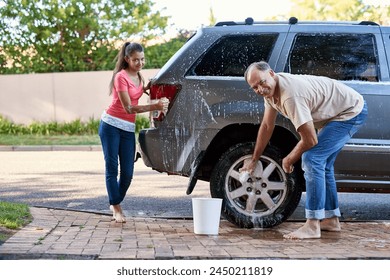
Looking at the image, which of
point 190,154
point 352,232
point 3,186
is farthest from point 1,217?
point 3,186

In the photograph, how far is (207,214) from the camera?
6.36 meters

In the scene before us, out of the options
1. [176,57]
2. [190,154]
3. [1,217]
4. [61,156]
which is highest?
[176,57]

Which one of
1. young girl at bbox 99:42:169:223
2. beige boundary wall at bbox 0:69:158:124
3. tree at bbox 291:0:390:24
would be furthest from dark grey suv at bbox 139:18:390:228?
beige boundary wall at bbox 0:69:158:124

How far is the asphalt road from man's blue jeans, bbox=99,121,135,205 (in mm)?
811

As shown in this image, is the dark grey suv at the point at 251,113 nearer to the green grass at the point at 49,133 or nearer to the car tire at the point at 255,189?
the car tire at the point at 255,189

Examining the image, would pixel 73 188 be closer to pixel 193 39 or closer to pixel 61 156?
pixel 193 39

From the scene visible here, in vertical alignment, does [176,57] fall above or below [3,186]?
above

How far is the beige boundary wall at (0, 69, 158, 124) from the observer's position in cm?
1792

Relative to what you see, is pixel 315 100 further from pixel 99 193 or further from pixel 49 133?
pixel 49 133

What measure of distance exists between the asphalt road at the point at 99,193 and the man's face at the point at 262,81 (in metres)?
2.06

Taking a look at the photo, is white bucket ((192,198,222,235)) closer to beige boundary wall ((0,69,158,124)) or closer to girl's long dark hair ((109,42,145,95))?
girl's long dark hair ((109,42,145,95))
